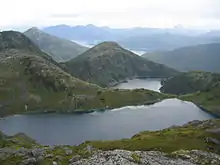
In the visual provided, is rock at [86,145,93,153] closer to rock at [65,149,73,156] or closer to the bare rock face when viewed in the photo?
rock at [65,149,73,156]

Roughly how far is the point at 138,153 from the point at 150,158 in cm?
380

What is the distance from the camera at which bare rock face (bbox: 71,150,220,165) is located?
77.1m

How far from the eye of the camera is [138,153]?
84.6 meters

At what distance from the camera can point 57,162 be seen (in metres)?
85.8

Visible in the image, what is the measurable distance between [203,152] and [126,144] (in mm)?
21607

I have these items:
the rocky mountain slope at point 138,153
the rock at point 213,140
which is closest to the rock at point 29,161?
the rocky mountain slope at point 138,153

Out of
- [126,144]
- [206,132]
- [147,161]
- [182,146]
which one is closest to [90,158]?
[147,161]

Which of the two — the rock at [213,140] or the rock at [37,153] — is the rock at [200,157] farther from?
the rock at [37,153]

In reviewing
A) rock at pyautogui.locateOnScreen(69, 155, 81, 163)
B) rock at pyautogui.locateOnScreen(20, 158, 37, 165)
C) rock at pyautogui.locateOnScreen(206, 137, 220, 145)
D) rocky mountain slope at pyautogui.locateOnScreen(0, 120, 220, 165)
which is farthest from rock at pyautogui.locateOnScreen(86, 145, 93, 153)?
rock at pyautogui.locateOnScreen(206, 137, 220, 145)

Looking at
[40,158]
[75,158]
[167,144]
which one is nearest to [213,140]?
[167,144]

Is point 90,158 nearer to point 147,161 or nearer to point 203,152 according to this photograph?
point 147,161

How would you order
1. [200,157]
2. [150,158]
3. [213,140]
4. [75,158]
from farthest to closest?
[213,140]
[200,157]
[75,158]
[150,158]

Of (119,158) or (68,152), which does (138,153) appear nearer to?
(119,158)

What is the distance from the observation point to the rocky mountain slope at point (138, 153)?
80.0 meters
